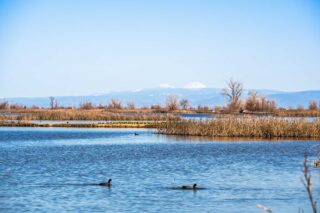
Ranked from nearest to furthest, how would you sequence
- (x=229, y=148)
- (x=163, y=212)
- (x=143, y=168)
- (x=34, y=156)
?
(x=163, y=212)
(x=143, y=168)
(x=34, y=156)
(x=229, y=148)

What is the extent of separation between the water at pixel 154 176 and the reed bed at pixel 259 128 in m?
3.35

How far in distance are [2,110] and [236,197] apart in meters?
98.3

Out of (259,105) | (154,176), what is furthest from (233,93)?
(154,176)

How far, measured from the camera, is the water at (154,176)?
18.8 m

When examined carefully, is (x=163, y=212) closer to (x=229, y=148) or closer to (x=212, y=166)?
(x=212, y=166)

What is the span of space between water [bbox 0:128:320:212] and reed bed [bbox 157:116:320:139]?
3.35 meters

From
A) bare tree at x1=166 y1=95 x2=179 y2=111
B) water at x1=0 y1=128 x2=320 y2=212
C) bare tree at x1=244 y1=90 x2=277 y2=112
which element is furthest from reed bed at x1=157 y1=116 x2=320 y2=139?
bare tree at x1=166 y1=95 x2=179 y2=111

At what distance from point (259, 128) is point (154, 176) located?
76.3 ft

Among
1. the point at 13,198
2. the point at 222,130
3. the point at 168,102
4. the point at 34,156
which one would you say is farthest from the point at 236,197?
the point at 168,102

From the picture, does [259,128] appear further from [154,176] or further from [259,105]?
[259,105]

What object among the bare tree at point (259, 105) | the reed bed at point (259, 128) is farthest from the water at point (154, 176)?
the bare tree at point (259, 105)

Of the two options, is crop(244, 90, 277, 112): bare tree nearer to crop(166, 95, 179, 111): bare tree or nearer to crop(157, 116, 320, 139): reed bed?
crop(166, 95, 179, 111): bare tree

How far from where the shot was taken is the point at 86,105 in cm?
11219

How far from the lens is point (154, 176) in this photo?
25719mm
